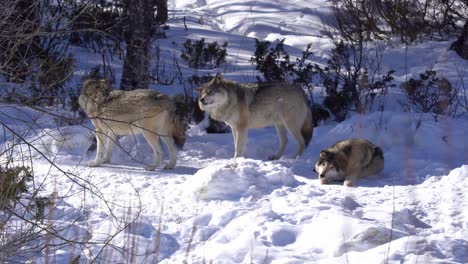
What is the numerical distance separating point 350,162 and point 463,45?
6920 millimetres

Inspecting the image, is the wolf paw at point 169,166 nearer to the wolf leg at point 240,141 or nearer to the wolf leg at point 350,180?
→ the wolf leg at point 240,141

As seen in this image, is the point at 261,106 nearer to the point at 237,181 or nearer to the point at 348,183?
the point at 348,183

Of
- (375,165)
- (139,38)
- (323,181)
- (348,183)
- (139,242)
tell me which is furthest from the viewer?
(139,38)

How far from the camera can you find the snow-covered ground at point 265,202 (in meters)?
6.24

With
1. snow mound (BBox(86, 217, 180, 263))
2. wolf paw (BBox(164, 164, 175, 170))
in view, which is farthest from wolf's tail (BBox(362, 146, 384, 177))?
snow mound (BBox(86, 217, 180, 263))

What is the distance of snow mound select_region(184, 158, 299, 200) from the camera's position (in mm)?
8242

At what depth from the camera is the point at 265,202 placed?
25.8 feet

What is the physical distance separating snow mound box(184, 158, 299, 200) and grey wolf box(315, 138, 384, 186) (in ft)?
2.39

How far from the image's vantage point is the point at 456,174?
855 centimetres

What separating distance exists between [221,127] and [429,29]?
20.8 ft

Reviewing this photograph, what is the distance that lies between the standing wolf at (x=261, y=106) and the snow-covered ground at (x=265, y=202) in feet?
1.26

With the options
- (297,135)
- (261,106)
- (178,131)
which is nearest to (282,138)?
(297,135)

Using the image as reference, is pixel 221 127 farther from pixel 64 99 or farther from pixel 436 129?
pixel 436 129

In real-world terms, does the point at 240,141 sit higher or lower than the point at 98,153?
higher
